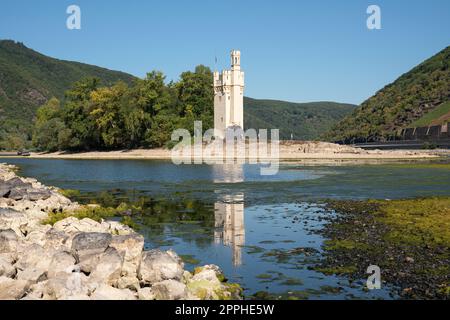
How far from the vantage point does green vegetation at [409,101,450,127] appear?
476 feet

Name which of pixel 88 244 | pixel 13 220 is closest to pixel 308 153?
pixel 13 220

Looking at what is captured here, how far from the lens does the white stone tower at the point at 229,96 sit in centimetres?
12562

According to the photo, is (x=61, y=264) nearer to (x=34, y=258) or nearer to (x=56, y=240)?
(x=34, y=258)

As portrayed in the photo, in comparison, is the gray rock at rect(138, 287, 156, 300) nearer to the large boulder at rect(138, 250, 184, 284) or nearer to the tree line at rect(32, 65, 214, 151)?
the large boulder at rect(138, 250, 184, 284)

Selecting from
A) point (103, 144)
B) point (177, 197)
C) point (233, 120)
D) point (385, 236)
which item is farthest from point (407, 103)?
point (385, 236)

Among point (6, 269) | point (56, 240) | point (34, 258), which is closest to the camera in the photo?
point (6, 269)

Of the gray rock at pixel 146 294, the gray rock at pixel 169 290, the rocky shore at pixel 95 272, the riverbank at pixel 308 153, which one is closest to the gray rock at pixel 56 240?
the rocky shore at pixel 95 272

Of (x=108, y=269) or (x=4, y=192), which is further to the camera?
(x=4, y=192)

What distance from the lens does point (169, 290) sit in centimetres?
1169

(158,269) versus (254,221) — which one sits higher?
(158,269)

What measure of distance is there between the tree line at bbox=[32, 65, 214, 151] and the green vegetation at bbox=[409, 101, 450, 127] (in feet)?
210

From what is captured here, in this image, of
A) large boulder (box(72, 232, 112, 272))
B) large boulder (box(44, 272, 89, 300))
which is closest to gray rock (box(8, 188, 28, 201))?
large boulder (box(72, 232, 112, 272))

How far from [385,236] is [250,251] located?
203 inches

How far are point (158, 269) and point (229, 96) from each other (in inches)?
4550
